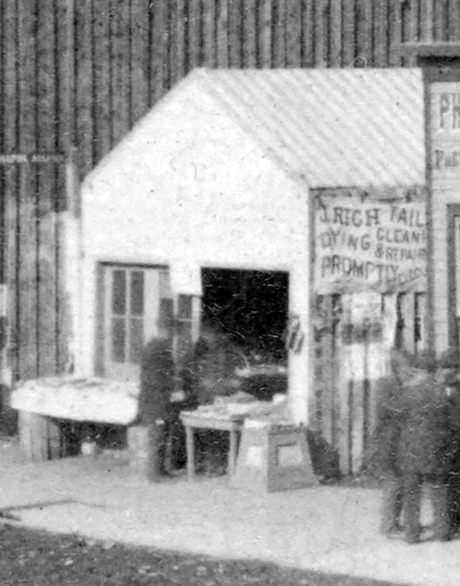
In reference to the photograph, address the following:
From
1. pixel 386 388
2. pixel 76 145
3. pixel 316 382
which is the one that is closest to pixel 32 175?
pixel 76 145

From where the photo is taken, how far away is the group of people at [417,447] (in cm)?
1338

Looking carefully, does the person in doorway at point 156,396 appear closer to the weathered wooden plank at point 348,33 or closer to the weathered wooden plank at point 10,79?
the weathered wooden plank at point 10,79

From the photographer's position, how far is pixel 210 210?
1712 centimetres

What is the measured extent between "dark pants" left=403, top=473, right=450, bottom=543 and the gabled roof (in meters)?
3.74

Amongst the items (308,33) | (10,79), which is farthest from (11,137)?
(308,33)

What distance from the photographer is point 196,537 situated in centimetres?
1398

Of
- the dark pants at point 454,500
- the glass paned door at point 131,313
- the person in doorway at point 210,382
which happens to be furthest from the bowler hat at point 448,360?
the glass paned door at point 131,313

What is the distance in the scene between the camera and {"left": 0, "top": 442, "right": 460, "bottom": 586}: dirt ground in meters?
12.6

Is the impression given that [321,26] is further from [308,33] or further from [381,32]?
[381,32]

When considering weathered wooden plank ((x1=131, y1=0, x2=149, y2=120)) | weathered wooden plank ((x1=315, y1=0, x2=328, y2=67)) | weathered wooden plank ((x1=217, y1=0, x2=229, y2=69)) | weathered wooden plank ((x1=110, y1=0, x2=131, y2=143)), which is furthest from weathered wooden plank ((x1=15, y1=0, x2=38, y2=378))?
weathered wooden plank ((x1=315, y1=0, x2=328, y2=67))

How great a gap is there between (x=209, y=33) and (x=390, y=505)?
7.09m

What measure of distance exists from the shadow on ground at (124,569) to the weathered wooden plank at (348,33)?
7018mm

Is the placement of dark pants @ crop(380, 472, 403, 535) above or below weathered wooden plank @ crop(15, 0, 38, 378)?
below

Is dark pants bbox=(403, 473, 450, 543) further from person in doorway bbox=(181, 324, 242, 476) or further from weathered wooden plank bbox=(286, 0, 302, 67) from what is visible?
weathered wooden plank bbox=(286, 0, 302, 67)
